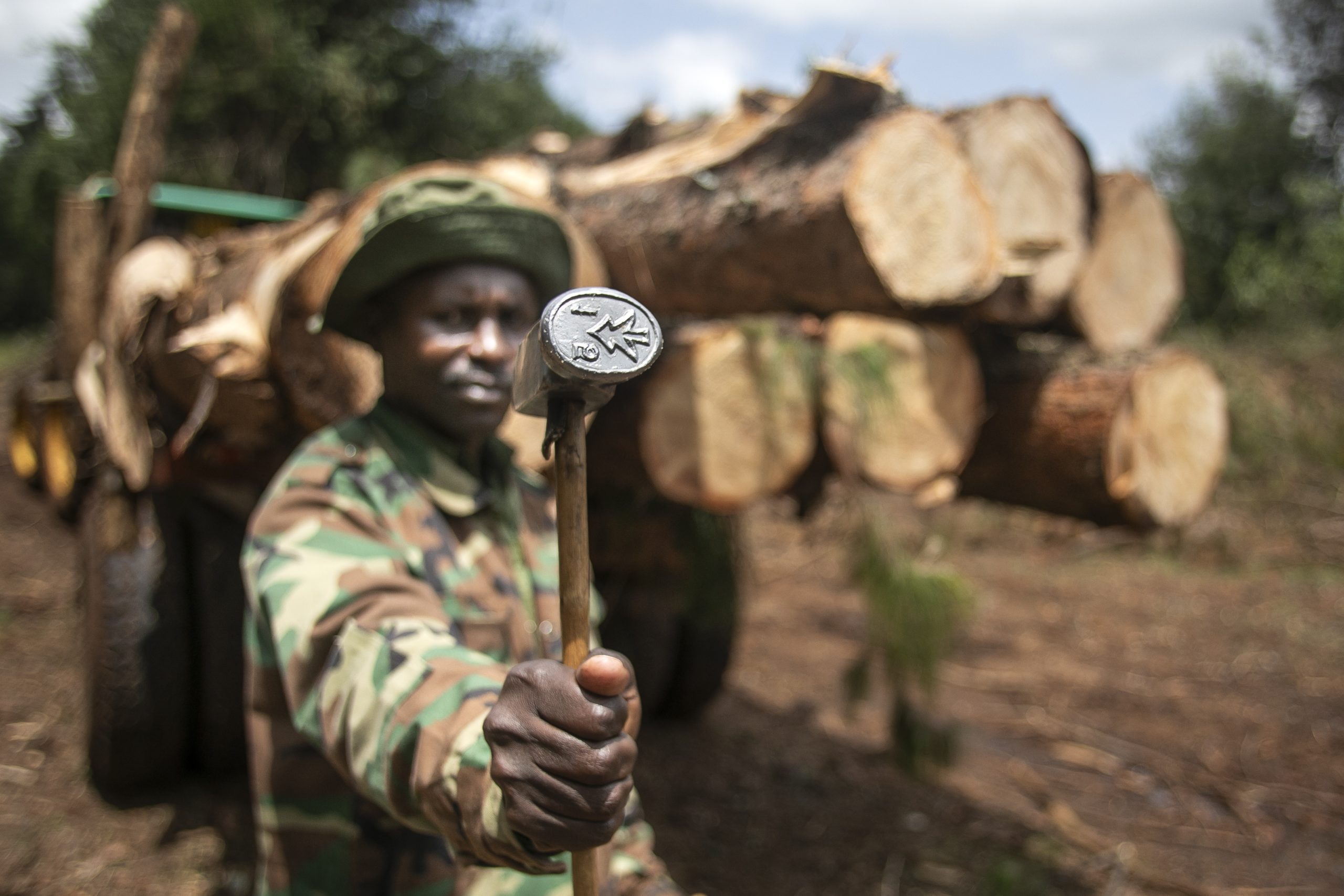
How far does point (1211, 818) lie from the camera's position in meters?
3.54

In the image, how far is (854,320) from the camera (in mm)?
2607

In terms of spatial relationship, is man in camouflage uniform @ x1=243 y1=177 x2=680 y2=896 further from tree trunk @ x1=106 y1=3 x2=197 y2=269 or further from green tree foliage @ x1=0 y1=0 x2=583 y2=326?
green tree foliage @ x1=0 y1=0 x2=583 y2=326

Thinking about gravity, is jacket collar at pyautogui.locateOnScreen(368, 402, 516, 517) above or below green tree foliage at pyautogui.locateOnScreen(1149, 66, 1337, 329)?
below

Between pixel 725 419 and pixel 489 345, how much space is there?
0.89 m

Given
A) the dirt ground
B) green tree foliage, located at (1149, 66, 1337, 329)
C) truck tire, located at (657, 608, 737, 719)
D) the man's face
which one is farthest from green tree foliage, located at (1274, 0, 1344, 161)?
the man's face

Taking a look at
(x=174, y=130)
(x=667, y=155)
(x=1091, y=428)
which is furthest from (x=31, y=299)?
(x=1091, y=428)

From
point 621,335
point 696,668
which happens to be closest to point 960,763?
point 696,668

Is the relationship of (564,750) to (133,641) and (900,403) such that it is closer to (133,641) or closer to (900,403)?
(900,403)

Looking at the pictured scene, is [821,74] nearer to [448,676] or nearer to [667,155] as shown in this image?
[667,155]

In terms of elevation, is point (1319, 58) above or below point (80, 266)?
above

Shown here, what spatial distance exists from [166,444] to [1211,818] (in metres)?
3.61

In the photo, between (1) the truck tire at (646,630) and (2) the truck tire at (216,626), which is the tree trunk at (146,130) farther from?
(1) the truck tire at (646,630)

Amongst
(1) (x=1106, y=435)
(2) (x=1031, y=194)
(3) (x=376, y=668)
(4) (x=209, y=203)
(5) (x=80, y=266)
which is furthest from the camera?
(4) (x=209, y=203)

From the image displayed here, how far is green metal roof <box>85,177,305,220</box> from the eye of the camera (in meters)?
3.69
